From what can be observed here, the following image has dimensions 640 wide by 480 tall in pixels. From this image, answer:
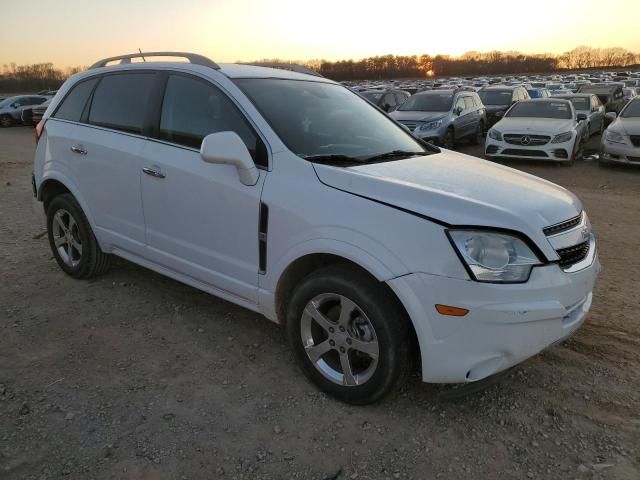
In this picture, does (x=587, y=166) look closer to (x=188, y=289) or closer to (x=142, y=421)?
(x=188, y=289)

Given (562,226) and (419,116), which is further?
(419,116)

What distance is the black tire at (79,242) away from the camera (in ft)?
14.3

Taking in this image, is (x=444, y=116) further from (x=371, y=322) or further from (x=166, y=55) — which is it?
(x=371, y=322)

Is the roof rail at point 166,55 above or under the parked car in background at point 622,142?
above

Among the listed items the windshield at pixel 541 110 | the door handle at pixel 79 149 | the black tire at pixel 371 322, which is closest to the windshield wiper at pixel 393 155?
the black tire at pixel 371 322

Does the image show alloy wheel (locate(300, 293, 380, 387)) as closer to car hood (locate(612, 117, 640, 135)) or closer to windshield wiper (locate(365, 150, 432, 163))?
windshield wiper (locate(365, 150, 432, 163))

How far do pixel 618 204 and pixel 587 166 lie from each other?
13.8 feet

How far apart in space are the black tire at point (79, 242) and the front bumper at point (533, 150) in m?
9.66

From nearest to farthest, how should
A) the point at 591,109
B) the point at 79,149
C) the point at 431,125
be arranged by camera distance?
the point at 79,149, the point at 431,125, the point at 591,109

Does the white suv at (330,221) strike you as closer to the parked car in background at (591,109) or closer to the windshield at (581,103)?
the parked car in background at (591,109)

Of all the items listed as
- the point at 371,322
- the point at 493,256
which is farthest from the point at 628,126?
the point at 371,322

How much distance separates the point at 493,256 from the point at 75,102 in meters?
3.75

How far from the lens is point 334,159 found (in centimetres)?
307

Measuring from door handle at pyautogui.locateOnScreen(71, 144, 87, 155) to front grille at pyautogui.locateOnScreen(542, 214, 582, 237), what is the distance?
11.3 feet
